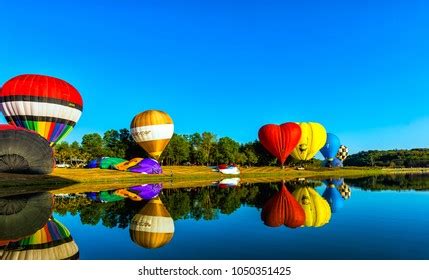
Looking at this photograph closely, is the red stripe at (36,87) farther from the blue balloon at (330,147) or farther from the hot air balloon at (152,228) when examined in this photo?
the blue balloon at (330,147)

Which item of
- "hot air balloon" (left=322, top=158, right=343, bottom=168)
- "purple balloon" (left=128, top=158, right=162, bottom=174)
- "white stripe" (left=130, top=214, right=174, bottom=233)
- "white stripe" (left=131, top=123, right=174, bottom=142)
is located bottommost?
"white stripe" (left=130, top=214, right=174, bottom=233)

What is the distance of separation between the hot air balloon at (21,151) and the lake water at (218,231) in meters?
9.62

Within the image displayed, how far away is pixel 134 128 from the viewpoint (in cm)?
5016

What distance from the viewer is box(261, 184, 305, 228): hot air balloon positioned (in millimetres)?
13227

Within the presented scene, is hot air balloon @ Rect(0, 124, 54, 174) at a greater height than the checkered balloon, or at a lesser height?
greater

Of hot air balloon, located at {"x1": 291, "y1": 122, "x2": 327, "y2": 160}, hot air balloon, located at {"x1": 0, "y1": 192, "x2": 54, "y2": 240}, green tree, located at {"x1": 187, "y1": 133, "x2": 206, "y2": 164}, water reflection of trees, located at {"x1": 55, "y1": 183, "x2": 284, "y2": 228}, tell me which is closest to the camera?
hot air balloon, located at {"x1": 0, "y1": 192, "x2": 54, "y2": 240}

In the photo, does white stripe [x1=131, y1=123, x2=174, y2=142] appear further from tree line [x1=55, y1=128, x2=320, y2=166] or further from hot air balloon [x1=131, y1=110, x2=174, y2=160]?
tree line [x1=55, y1=128, x2=320, y2=166]

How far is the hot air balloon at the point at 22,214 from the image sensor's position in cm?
1167

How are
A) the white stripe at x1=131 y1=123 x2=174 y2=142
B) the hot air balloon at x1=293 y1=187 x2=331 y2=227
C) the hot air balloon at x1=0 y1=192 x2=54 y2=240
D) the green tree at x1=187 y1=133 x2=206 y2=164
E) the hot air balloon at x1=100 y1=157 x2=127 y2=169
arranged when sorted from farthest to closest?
the green tree at x1=187 y1=133 x2=206 y2=164 → the white stripe at x1=131 y1=123 x2=174 y2=142 → the hot air balloon at x1=100 y1=157 x2=127 y2=169 → the hot air balloon at x1=293 y1=187 x2=331 y2=227 → the hot air balloon at x1=0 y1=192 x2=54 y2=240

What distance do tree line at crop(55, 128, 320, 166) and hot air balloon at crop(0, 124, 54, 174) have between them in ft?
129

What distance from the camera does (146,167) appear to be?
137ft

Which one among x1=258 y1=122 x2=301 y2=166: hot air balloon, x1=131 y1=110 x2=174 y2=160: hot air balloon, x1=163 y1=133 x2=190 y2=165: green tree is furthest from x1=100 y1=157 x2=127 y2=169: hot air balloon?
x1=163 y1=133 x2=190 y2=165: green tree

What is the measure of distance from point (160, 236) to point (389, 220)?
338 inches

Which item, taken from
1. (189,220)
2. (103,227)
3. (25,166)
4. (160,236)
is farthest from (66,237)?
(25,166)
